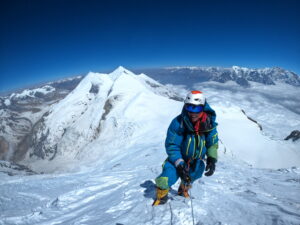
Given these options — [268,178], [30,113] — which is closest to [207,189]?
[268,178]

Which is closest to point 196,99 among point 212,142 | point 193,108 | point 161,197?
point 193,108

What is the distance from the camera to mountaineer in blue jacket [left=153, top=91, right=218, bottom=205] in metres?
5.05

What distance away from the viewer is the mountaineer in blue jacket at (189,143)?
5.05 m

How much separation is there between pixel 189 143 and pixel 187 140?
86mm

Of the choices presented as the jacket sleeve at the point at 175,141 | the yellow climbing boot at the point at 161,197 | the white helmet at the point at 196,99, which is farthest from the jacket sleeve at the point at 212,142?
the yellow climbing boot at the point at 161,197

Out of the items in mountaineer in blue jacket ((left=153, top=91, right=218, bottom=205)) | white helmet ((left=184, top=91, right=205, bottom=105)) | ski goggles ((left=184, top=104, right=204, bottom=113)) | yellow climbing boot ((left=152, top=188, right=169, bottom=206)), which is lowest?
yellow climbing boot ((left=152, top=188, right=169, bottom=206))

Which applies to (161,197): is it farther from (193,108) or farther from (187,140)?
(193,108)

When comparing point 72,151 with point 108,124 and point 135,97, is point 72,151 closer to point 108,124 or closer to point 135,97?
point 108,124

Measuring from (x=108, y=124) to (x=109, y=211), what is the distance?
26845 mm

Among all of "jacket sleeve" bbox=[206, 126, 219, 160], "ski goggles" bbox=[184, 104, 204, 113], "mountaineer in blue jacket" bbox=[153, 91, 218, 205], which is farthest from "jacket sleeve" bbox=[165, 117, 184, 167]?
"jacket sleeve" bbox=[206, 126, 219, 160]

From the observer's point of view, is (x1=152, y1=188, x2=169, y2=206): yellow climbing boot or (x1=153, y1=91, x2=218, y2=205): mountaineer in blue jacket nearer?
(x1=153, y1=91, x2=218, y2=205): mountaineer in blue jacket

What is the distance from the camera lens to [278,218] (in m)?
4.60

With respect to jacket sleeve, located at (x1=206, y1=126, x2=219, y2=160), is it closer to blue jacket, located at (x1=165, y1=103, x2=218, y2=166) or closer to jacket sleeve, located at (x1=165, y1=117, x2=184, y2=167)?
blue jacket, located at (x1=165, y1=103, x2=218, y2=166)

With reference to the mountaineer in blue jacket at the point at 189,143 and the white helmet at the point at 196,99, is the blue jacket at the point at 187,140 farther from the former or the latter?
the white helmet at the point at 196,99
